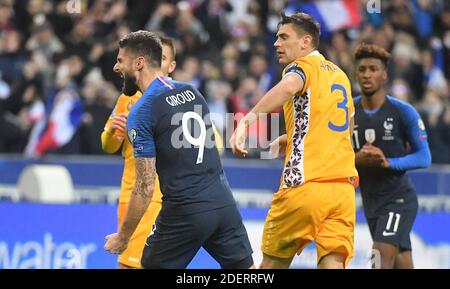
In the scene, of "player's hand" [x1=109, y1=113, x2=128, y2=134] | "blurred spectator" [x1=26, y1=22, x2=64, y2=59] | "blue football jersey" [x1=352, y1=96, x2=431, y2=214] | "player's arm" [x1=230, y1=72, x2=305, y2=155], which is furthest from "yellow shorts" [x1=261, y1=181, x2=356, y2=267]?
"blurred spectator" [x1=26, y1=22, x2=64, y2=59]

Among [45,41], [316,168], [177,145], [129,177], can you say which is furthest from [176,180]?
[45,41]

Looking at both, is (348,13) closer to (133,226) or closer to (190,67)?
(190,67)

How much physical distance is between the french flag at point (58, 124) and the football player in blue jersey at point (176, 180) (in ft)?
27.3

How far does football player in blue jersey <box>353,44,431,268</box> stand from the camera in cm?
1006

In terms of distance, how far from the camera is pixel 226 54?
18.0 metres

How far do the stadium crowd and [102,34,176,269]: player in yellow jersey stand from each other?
608cm

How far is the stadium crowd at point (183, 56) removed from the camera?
16.1m

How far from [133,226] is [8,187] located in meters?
7.78

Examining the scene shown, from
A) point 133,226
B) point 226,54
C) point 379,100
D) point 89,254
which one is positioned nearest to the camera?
point 133,226

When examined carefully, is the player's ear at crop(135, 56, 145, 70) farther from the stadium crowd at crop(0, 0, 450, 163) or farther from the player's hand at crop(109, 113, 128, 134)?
the stadium crowd at crop(0, 0, 450, 163)

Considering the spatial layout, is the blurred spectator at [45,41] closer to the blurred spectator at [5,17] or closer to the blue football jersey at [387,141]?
the blurred spectator at [5,17]

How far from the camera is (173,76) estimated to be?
1659 cm
